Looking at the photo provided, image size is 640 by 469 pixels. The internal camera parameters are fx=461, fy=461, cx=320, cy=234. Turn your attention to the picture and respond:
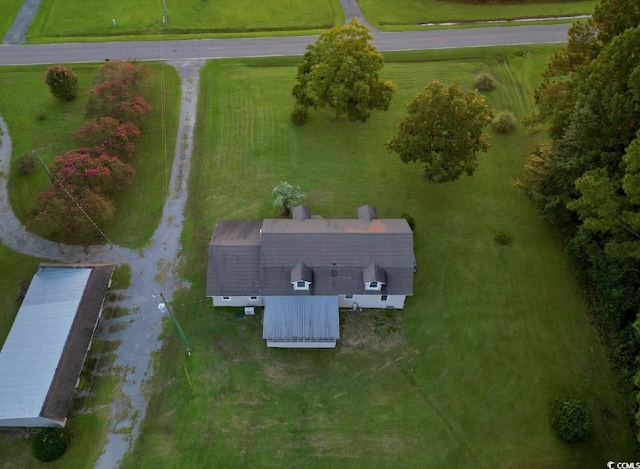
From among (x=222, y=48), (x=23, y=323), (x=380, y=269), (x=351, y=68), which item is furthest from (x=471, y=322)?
(x=222, y=48)

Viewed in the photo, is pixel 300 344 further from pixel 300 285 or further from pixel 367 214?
pixel 367 214

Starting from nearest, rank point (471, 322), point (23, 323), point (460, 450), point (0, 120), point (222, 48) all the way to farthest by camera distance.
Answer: point (460, 450), point (23, 323), point (471, 322), point (0, 120), point (222, 48)

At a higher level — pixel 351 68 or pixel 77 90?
pixel 351 68

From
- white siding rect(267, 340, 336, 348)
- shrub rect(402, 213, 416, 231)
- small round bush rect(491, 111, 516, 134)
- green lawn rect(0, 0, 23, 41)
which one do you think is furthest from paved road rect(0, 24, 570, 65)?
white siding rect(267, 340, 336, 348)

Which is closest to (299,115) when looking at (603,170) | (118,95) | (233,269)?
(118,95)

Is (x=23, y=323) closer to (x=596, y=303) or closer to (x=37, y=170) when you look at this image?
(x=37, y=170)
